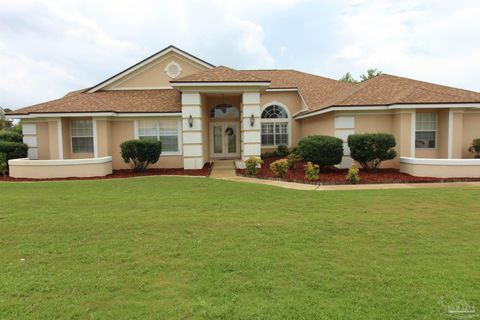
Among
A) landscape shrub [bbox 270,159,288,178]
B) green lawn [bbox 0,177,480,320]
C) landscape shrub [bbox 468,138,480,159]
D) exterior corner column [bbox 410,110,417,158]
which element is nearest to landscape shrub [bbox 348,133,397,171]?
exterior corner column [bbox 410,110,417,158]

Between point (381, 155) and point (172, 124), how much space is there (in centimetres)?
1054

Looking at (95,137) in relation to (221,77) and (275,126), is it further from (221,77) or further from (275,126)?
(275,126)

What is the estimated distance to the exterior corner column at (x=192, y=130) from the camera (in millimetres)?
16172

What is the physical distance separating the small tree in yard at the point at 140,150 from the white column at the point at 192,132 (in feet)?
4.97

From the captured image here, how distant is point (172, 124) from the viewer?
17.3m

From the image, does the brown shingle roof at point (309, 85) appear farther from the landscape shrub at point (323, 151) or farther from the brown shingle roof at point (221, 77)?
the brown shingle roof at point (221, 77)

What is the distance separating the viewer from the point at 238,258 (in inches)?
194

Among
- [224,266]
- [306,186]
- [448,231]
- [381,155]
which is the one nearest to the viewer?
[224,266]

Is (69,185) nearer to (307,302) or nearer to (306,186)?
(306,186)

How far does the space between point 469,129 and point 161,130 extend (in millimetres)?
15781

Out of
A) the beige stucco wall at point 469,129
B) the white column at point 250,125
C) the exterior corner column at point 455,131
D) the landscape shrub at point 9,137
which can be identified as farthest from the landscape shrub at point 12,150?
the beige stucco wall at point 469,129

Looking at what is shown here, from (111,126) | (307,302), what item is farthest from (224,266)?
(111,126)

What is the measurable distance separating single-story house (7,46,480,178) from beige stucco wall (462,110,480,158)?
50mm

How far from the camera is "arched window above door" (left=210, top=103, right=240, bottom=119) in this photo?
20562mm
